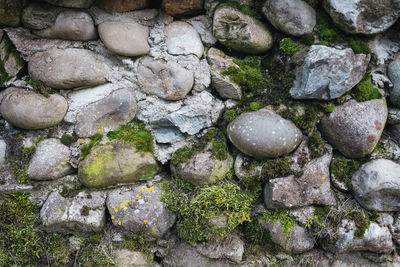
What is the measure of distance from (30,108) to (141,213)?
1.75 m

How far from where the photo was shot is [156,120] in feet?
11.3

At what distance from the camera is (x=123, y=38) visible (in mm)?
3371

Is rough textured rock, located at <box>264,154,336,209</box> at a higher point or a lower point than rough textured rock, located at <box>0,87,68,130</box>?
lower

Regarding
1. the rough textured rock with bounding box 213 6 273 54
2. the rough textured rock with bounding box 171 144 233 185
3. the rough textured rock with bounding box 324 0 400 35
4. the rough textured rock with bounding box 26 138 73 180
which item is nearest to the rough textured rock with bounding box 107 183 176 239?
the rough textured rock with bounding box 171 144 233 185

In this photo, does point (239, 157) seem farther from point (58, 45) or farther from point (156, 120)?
point (58, 45)

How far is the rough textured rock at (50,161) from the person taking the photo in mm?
3311

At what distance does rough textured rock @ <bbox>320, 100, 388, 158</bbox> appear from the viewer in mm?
3188

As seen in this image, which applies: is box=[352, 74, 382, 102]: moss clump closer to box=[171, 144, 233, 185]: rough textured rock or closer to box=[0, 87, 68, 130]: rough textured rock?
box=[171, 144, 233, 185]: rough textured rock

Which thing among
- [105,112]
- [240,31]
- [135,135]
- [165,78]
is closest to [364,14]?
[240,31]

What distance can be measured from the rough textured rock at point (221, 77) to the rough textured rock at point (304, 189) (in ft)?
3.80

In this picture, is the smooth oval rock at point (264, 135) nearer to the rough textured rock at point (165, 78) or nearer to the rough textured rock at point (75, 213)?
the rough textured rock at point (165, 78)

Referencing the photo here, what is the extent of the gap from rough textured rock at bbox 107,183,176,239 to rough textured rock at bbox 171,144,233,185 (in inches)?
16.2

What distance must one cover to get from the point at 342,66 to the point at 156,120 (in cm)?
220

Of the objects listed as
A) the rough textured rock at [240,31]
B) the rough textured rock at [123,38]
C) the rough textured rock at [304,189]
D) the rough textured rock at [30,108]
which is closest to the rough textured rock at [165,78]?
the rough textured rock at [123,38]
